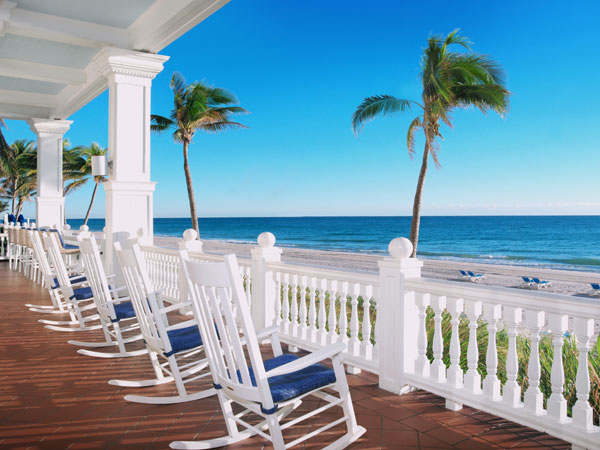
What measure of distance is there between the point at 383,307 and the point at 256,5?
4234 centimetres

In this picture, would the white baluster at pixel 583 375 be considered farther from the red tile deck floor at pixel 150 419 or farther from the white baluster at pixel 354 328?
the white baluster at pixel 354 328

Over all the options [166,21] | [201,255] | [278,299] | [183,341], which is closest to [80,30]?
[166,21]

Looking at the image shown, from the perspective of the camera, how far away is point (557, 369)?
235 centimetres

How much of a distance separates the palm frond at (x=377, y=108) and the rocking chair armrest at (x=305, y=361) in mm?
12042

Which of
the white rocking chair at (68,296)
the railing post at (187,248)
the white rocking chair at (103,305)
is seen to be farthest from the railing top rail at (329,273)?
the white rocking chair at (68,296)

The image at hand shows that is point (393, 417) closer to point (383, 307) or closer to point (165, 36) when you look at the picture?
point (383, 307)

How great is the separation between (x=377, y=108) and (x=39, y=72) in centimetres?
879

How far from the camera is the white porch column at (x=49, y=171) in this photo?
1131cm

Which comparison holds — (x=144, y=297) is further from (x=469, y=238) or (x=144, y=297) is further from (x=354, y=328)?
(x=469, y=238)

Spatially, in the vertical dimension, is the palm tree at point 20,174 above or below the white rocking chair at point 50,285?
above

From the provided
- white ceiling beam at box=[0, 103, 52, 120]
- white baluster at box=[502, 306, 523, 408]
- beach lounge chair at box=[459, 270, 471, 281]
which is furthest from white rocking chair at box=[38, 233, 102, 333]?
beach lounge chair at box=[459, 270, 471, 281]

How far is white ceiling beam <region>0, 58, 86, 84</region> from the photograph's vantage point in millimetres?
8031

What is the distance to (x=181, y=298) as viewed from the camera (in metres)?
5.78

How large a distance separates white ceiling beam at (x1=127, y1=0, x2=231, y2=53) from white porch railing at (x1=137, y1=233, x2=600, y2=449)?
3.17 meters
